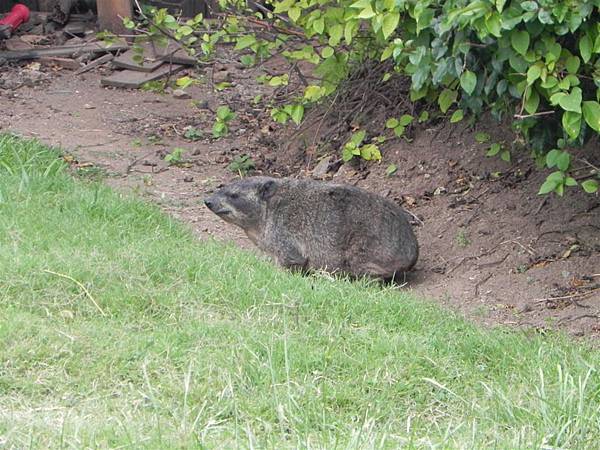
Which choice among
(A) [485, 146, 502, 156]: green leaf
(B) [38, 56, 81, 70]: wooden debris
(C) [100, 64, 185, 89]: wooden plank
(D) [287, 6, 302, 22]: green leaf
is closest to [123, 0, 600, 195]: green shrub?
(D) [287, 6, 302, 22]: green leaf

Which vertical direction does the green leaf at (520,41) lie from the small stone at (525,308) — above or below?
above

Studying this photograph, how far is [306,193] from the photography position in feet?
23.9

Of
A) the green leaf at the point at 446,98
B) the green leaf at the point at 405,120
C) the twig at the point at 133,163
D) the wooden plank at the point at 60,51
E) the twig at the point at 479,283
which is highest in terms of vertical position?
the green leaf at the point at 446,98

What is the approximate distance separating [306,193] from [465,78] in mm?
1747

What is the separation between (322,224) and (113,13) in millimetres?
5846

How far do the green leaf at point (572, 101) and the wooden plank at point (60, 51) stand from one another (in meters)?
7.12

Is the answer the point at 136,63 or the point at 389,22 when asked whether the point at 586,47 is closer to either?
the point at 389,22

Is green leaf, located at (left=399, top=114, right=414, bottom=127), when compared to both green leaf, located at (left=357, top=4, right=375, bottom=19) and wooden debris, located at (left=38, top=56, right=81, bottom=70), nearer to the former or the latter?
green leaf, located at (left=357, top=4, right=375, bottom=19)

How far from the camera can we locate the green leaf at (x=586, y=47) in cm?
532

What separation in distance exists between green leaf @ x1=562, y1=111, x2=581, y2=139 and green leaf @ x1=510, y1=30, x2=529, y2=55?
1.36 feet

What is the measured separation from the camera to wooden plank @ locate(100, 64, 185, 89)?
11.0 meters

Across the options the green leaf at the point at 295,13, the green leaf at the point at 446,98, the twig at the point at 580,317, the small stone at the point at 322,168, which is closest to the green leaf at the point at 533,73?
the twig at the point at 580,317

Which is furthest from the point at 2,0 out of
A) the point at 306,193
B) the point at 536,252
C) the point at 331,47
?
the point at 536,252

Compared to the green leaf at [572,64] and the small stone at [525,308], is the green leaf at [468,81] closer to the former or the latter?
Result: the green leaf at [572,64]
